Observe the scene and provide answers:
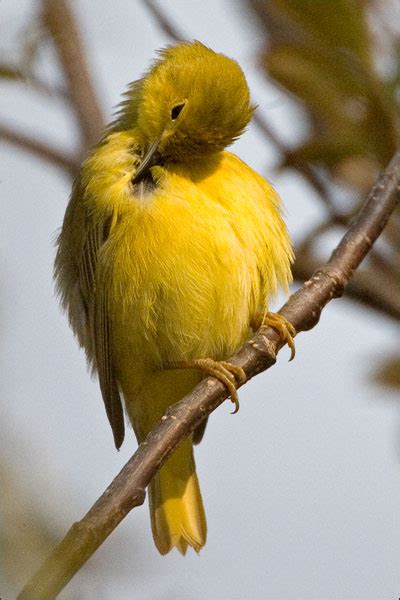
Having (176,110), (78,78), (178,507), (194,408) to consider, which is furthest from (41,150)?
(194,408)

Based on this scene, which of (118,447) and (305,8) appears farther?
(118,447)

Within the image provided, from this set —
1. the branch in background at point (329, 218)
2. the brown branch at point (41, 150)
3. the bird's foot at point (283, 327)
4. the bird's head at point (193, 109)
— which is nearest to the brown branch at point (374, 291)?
the branch in background at point (329, 218)

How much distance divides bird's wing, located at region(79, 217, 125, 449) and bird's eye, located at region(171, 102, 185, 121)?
0.48m

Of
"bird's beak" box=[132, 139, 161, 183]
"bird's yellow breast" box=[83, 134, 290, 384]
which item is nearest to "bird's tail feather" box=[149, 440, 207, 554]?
"bird's yellow breast" box=[83, 134, 290, 384]

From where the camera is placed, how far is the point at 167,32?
385 cm

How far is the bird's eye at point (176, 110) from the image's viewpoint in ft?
12.0

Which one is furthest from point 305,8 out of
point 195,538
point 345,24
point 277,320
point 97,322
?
point 195,538

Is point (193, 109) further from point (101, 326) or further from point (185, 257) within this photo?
point (101, 326)

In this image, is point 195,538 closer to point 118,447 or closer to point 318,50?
point 118,447

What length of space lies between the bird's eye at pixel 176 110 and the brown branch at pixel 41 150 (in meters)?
1.40

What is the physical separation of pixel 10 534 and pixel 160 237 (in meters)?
1.74

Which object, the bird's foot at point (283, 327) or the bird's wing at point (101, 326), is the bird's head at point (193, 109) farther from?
the bird's foot at point (283, 327)

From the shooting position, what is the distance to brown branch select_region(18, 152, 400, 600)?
1.85 metres

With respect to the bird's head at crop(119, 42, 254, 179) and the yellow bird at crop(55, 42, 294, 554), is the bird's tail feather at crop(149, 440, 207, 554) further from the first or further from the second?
the bird's head at crop(119, 42, 254, 179)
